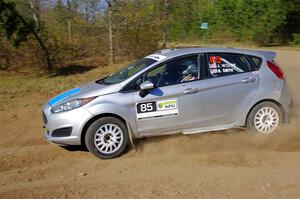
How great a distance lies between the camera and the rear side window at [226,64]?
757 centimetres

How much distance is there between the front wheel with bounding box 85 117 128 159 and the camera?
22.7 ft

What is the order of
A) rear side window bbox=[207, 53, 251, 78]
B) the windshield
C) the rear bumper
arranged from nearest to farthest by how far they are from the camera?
the windshield → rear side window bbox=[207, 53, 251, 78] → the rear bumper

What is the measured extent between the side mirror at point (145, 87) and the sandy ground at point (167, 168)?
89 centimetres

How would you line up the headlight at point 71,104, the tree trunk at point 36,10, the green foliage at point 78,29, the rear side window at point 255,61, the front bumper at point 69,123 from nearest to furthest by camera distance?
the front bumper at point 69,123
the headlight at point 71,104
the rear side window at point 255,61
the green foliage at point 78,29
the tree trunk at point 36,10

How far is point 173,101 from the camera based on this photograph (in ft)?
23.6

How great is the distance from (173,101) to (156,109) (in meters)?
0.30

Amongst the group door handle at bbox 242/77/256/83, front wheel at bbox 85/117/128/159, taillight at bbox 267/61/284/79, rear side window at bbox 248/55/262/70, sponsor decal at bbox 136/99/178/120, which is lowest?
front wheel at bbox 85/117/128/159

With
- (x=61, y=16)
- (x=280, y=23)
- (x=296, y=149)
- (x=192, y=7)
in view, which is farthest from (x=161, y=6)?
(x=192, y=7)

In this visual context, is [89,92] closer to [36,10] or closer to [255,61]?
[255,61]

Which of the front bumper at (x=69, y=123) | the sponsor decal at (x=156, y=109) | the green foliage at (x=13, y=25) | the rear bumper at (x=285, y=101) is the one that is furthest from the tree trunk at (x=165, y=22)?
the front bumper at (x=69, y=123)

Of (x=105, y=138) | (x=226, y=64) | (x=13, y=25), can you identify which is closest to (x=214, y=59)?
(x=226, y=64)

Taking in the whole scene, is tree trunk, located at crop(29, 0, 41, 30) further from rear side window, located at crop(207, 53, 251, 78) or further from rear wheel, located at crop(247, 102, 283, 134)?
rear wheel, located at crop(247, 102, 283, 134)

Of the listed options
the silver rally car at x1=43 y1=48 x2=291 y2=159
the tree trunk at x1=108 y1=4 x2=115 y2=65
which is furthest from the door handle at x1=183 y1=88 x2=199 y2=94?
the tree trunk at x1=108 y1=4 x2=115 y2=65

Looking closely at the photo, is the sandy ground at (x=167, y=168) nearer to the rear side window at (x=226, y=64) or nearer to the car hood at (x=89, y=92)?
the car hood at (x=89, y=92)
